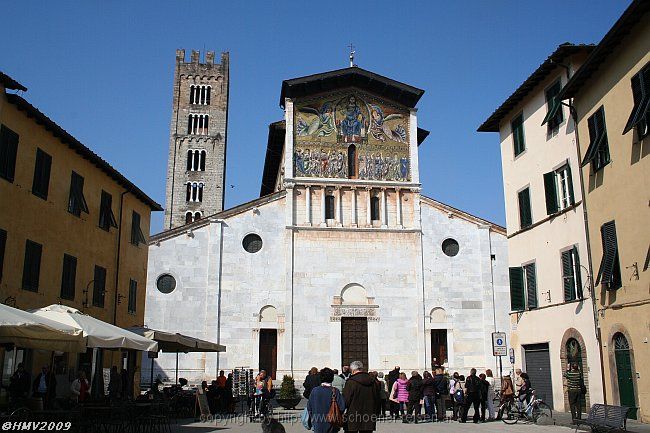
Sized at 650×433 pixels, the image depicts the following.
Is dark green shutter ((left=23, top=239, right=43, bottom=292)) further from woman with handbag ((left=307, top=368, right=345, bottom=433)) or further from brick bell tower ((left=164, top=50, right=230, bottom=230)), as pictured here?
brick bell tower ((left=164, top=50, right=230, bottom=230))

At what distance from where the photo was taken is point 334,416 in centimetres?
889

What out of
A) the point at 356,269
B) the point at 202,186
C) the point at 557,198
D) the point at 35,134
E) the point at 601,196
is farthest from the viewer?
the point at 202,186

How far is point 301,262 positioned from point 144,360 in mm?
8783

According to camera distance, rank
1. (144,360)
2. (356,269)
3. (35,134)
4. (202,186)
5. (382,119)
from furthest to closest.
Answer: (202,186) < (382,119) < (356,269) < (144,360) < (35,134)

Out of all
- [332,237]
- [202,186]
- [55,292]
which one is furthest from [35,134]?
[202,186]

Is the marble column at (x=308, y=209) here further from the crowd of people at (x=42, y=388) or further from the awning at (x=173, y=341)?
the crowd of people at (x=42, y=388)

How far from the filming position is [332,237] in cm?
3359

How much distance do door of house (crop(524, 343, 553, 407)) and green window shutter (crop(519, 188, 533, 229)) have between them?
3.99 metres

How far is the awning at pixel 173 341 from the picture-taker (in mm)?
18427

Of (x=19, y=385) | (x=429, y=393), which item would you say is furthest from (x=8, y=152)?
(x=429, y=393)

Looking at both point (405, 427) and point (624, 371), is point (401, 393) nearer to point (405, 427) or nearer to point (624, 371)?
point (405, 427)

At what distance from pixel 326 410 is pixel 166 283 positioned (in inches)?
968

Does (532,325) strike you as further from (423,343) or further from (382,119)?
(382,119)

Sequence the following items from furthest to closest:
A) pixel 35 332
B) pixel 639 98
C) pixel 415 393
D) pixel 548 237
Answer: pixel 548 237, pixel 415 393, pixel 639 98, pixel 35 332
